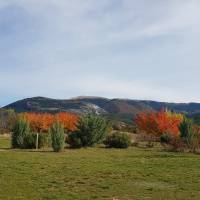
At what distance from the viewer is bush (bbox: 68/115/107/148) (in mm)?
32656

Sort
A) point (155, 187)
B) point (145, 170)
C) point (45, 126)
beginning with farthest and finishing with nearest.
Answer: point (45, 126)
point (145, 170)
point (155, 187)

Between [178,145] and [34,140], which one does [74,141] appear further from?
[178,145]

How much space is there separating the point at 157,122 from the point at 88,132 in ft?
70.2

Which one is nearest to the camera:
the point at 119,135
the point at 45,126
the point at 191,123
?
the point at 119,135

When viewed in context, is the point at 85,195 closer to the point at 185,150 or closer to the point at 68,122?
the point at 185,150

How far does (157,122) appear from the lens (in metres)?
52.7

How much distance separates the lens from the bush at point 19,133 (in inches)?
1227

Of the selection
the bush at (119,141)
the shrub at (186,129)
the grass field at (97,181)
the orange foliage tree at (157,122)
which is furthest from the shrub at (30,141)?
the orange foliage tree at (157,122)

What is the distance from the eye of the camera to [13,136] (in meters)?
31.4

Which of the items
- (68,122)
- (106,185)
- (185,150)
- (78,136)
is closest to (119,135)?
(78,136)

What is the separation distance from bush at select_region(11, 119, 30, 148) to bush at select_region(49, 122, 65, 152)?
344cm

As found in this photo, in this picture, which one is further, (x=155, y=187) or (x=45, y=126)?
(x=45, y=126)

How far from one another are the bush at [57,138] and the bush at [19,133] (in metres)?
3.44

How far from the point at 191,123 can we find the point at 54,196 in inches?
1071
